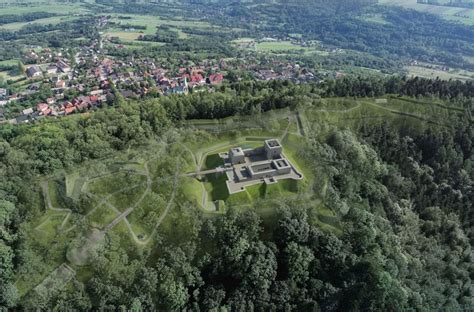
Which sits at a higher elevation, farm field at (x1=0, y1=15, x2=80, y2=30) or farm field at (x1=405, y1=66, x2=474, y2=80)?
farm field at (x1=405, y1=66, x2=474, y2=80)

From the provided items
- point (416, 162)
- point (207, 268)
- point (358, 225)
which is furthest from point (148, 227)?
point (416, 162)

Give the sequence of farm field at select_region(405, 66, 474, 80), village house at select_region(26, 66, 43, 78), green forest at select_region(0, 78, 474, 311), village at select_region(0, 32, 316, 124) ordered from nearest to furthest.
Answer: green forest at select_region(0, 78, 474, 311), village at select_region(0, 32, 316, 124), village house at select_region(26, 66, 43, 78), farm field at select_region(405, 66, 474, 80)

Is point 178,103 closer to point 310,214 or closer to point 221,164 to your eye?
point 221,164

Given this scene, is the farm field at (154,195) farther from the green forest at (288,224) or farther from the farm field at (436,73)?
the farm field at (436,73)

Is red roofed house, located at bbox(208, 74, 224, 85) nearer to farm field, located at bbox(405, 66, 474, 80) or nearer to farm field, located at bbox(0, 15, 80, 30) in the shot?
farm field, located at bbox(405, 66, 474, 80)

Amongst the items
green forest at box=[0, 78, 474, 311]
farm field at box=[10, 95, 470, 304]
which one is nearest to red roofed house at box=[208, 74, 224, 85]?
green forest at box=[0, 78, 474, 311]

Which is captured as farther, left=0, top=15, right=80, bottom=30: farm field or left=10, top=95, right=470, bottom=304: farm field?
left=0, top=15, right=80, bottom=30: farm field

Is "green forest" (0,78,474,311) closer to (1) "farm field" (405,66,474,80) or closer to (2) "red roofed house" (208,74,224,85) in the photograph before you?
(2) "red roofed house" (208,74,224,85)

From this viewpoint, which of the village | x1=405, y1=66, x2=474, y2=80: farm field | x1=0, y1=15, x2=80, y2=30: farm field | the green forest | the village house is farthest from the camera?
x1=0, y1=15, x2=80, y2=30: farm field

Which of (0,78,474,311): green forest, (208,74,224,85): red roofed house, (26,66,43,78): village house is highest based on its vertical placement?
(0,78,474,311): green forest
